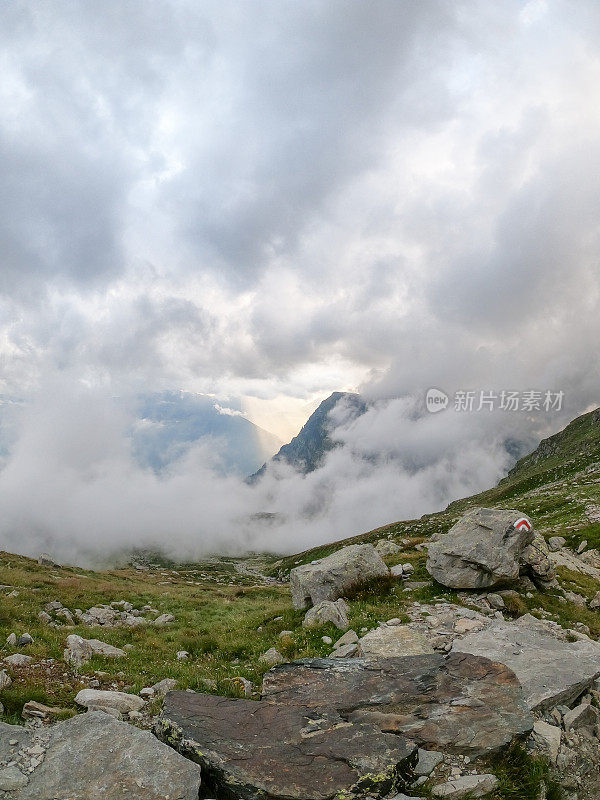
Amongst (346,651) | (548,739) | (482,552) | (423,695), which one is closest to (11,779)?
(423,695)

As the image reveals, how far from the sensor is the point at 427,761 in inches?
293

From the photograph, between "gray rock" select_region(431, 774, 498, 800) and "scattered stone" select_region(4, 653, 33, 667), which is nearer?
"gray rock" select_region(431, 774, 498, 800)

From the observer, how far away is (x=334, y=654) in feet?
43.5

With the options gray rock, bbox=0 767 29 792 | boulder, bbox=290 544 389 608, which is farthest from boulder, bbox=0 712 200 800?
boulder, bbox=290 544 389 608

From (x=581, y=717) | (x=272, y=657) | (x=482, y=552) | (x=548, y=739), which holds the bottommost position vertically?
(x=272, y=657)

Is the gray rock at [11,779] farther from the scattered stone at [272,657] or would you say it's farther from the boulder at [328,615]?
→ the boulder at [328,615]

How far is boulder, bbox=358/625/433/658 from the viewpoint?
490 inches

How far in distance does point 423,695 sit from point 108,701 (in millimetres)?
7318

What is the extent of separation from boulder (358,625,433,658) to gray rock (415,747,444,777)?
4.34m

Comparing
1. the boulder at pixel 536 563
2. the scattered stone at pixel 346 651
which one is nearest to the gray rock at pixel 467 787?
the scattered stone at pixel 346 651

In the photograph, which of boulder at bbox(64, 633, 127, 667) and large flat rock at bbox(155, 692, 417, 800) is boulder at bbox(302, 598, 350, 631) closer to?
boulder at bbox(64, 633, 127, 667)

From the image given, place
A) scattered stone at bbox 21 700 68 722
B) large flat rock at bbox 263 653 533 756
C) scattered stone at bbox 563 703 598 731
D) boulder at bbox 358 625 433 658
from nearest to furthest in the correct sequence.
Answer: large flat rock at bbox 263 653 533 756, scattered stone at bbox 21 700 68 722, scattered stone at bbox 563 703 598 731, boulder at bbox 358 625 433 658

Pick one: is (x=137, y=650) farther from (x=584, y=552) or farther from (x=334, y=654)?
(x=584, y=552)

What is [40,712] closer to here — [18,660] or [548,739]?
[18,660]
